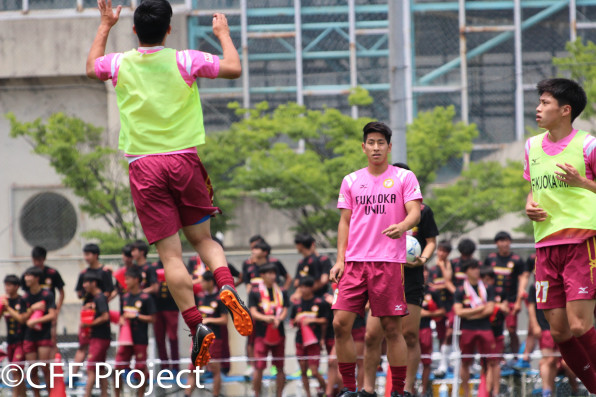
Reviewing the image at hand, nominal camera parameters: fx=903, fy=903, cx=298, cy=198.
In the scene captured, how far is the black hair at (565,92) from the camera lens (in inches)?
225

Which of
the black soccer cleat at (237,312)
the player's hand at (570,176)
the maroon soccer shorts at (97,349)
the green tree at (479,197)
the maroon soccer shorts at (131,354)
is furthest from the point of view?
the green tree at (479,197)

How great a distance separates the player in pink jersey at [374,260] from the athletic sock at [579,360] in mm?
1099

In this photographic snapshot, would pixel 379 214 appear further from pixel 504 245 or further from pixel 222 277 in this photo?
pixel 504 245

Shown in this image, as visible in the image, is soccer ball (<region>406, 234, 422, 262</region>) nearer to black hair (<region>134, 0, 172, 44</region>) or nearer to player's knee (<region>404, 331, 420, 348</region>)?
player's knee (<region>404, 331, 420, 348</region>)

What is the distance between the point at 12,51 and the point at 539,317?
9515 mm

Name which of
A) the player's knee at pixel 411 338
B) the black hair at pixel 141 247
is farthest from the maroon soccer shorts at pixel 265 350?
the player's knee at pixel 411 338

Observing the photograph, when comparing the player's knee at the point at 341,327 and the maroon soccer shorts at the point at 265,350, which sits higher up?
the player's knee at the point at 341,327

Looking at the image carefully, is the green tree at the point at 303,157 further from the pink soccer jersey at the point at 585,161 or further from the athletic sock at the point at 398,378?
the pink soccer jersey at the point at 585,161

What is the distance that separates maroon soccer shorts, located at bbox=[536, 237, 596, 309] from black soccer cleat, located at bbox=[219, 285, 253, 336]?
1969mm

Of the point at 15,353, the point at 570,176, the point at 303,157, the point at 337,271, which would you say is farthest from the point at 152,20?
the point at 303,157

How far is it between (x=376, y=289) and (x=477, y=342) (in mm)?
4181

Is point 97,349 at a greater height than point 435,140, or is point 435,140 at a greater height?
point 435,140

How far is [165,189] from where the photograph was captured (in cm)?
530

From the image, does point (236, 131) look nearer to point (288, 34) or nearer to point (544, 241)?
point (288, 34)
